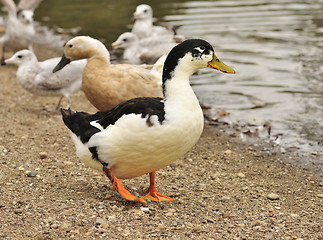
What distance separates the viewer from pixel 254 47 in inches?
445

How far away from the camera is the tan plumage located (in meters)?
6.07

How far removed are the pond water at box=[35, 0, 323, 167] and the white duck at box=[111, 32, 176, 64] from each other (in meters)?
1.00

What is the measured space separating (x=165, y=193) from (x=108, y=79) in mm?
1691

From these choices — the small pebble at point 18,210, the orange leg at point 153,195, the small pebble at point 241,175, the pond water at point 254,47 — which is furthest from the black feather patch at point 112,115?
the pond water at point 254,47

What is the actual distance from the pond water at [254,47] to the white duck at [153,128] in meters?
2.69

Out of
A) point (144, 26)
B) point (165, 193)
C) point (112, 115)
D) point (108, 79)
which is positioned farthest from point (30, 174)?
point (144, 26)

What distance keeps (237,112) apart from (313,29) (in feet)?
17.0

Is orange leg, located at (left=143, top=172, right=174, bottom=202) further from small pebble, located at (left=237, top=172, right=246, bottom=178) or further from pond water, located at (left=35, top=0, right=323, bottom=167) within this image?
pond water, located at (left=35, top=0, right=323, bottom=167)

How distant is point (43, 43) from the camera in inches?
509

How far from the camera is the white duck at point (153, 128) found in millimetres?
4184

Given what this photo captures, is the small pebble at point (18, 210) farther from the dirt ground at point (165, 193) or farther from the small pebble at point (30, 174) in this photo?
the small pebble at point (30, 174)

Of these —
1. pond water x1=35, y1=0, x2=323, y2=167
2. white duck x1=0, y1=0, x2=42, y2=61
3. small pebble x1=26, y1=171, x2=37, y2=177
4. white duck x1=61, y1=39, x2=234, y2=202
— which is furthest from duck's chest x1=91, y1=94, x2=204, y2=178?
white duck x1=0, y1=0, x2=42, y2=61

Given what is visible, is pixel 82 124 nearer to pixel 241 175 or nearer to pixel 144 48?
pixel 241 175

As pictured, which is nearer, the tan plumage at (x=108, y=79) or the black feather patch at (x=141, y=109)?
the black feather patch at (x=141, y=109)
